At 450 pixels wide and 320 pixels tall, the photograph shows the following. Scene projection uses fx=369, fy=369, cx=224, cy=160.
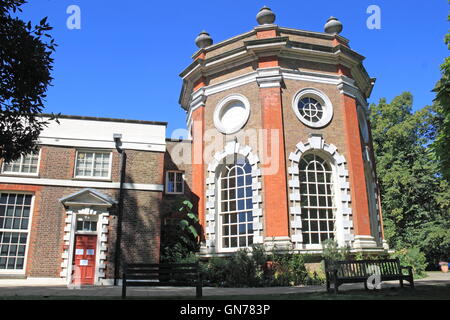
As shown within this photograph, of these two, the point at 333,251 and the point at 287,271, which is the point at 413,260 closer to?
the point at 333,251

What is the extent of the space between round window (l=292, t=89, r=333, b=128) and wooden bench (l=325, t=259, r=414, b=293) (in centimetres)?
779

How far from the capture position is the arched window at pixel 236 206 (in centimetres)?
1691

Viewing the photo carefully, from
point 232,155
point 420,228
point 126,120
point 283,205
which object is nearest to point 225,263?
point 283,205

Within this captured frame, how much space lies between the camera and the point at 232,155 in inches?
704

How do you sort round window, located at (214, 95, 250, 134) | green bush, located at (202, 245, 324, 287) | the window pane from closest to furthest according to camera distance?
green bush, located at (202, 245, 324, 287), the window pane, round window, located at (214, 95, 250, 134)


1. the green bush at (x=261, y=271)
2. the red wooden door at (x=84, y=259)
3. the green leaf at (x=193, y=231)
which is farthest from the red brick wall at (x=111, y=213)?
the green bush at (x=261, y=271)

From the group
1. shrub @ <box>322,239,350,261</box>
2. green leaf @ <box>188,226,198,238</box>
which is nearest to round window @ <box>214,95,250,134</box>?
green leaf @ <box>188,226,198,238</box>

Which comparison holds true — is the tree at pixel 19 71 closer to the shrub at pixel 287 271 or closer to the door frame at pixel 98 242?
the door frame at pixel 98 242

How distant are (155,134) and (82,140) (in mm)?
3315

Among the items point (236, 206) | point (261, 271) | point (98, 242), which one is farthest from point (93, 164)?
point (261, 271)

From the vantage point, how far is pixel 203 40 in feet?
67.7

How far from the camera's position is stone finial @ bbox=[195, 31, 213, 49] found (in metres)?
20.6

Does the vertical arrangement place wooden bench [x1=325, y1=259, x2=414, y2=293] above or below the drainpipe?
below

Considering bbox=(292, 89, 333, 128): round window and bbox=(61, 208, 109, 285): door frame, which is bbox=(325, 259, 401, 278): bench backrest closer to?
bbox=(292, 89, 333, 128): round window
